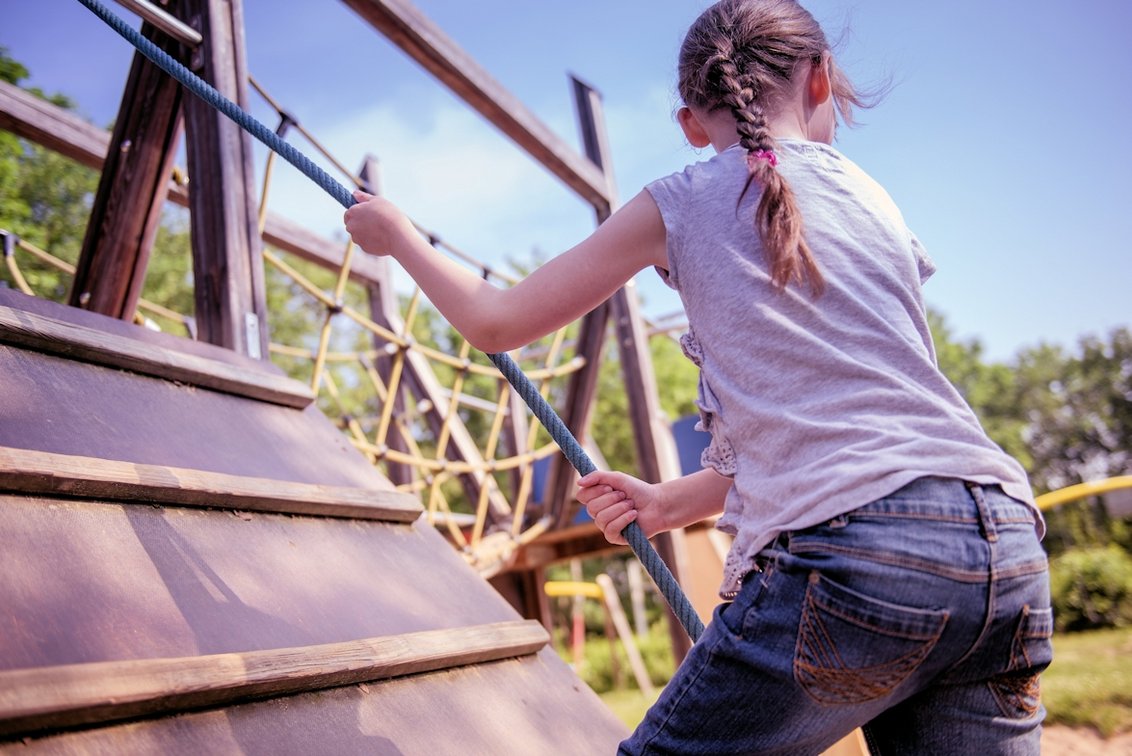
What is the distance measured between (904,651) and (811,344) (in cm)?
29

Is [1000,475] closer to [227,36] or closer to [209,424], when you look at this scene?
[209,424]

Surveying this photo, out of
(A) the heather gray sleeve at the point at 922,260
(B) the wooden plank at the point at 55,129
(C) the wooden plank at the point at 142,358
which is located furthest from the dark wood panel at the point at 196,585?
(B) the wooden plank at the point at 55,129

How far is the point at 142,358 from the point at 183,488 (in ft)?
1.13

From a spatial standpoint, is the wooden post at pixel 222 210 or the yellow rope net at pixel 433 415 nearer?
the wooden post at pixel 222 210

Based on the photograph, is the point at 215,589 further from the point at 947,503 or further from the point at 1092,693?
the point at 1092,693

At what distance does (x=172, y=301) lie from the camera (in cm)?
1475

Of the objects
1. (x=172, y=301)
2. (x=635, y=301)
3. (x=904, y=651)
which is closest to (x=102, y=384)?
(x=904, y=651)

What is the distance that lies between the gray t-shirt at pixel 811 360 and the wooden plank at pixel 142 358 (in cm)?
93

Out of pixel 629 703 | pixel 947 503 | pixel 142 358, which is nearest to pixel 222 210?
pixel 142 358

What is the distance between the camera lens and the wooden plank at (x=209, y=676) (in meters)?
0.81

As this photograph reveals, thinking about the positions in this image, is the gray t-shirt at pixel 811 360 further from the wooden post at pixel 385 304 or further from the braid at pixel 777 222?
the wooden post at pixel 385 304

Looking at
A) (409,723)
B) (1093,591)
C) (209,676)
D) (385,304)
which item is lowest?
(1093,591)

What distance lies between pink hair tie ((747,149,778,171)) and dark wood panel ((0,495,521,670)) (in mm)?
779

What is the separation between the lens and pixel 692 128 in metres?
1.11
